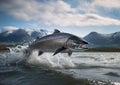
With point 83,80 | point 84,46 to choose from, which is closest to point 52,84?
point 83,80

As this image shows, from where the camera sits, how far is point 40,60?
18156 millimetres

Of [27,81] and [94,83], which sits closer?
[94,83]

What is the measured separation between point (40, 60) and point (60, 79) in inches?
350

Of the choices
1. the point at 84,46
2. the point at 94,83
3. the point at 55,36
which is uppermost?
the point at 55,36

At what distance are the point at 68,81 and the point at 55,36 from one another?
2.06m

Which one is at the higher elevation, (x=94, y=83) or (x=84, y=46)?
(x=84, y=46)

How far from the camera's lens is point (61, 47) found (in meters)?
8.80

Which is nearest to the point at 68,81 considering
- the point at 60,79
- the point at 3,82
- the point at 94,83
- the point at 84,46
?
the point at 60,79

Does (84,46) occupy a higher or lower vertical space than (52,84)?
higher

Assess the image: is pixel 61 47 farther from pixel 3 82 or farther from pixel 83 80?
pixel 3 82

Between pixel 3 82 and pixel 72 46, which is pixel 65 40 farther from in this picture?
pixel 3 82

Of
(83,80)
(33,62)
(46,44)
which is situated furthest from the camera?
(33,62)

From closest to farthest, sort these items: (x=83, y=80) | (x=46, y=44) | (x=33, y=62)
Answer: (x=83, y=80), (x=46, y=44), (x=33, y=62)

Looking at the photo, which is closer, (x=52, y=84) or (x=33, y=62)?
(x=52, y=84)
